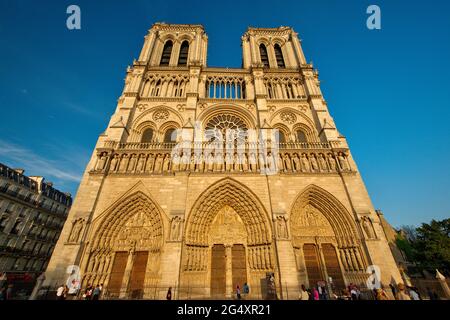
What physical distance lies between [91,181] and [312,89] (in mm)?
18897

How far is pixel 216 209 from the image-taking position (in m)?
12.2

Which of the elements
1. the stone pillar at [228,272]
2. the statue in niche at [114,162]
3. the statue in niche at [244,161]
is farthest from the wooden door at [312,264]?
the statue in niche at [114,162]

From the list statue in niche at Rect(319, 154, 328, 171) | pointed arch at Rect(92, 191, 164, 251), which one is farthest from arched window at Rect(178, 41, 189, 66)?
statue in niche at Rect(319, 154, 328, 171)

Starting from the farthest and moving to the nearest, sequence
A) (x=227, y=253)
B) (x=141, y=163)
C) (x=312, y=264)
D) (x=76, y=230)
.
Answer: (x=141, y=163) → (x=227, y=253) → (x=312, y=264) → (x=76, y=230)

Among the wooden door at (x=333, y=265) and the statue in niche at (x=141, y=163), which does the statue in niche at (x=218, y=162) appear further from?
the wooden door at (x=333, y=265)

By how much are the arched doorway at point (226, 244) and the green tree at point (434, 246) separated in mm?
12445

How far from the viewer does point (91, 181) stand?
38.3 feet

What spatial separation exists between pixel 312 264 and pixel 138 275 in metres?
10.0

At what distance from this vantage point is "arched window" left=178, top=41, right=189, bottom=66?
68.6 ft

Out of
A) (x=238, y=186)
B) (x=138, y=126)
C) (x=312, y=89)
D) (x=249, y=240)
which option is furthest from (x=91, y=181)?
(x=312, y=89)

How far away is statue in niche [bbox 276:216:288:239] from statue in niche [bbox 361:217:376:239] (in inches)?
180

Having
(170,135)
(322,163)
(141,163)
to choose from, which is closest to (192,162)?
(141,163)

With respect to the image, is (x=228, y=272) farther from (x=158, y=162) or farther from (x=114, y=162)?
(x=114, y=162)

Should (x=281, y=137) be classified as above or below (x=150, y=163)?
above
